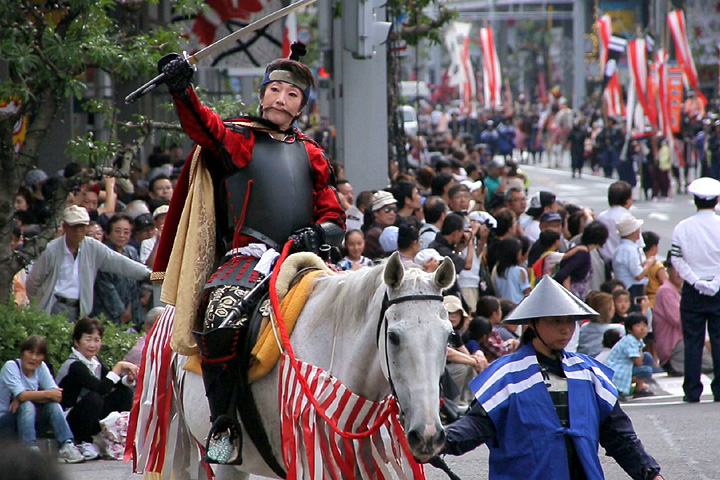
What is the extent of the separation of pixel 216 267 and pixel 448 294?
475 cm

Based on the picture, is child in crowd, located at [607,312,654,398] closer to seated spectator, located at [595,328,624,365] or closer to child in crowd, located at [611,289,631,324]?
seated spectator, located at [595,328,624,365]

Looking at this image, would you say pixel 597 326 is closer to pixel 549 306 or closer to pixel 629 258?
pixel 629 258

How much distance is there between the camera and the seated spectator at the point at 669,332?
40.4 ft

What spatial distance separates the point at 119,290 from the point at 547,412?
648 cm

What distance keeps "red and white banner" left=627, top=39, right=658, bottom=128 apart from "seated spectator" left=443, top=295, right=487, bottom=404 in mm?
22280

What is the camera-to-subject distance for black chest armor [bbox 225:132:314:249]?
587 centimetres

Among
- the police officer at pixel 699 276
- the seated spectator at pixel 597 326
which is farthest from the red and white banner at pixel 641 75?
the police officer at pixel 699 276

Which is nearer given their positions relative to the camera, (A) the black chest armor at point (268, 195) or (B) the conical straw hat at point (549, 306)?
(B) the conical straw hat at point (549, 306)

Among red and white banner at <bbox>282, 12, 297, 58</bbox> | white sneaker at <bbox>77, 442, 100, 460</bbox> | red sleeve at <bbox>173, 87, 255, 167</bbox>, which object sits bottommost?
white sneaker at <bbox>77, 442, 100, 460</bbox>

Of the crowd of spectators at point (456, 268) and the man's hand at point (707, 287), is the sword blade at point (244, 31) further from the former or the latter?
the man's hand at point (707, 287)

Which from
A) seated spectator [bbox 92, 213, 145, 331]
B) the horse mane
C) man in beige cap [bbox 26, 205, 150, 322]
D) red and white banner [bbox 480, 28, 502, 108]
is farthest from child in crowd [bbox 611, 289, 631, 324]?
red and white banner [bbox 480, 28, 502, 108]

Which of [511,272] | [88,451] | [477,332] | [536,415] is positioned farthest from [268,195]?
[511,272]

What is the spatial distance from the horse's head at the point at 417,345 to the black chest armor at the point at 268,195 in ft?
4.22

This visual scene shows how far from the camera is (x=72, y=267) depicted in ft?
33.3
